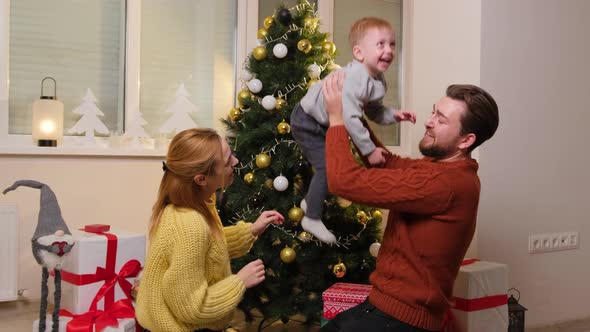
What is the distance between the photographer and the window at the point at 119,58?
12.0ft

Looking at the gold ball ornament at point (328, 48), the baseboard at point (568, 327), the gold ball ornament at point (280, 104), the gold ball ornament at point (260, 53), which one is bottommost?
the baseboard at point (568, 327)

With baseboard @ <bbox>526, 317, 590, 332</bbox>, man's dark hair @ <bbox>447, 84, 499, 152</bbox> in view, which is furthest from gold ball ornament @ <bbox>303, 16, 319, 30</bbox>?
baseboard @ <bbox>526, 317, 590, 332</bbox>

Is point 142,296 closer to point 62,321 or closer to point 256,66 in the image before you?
point 62,321

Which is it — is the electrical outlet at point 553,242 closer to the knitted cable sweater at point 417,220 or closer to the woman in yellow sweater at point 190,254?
the knitted cable sweater at point 417,220

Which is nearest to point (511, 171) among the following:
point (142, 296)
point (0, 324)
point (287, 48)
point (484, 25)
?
point (484, 25)

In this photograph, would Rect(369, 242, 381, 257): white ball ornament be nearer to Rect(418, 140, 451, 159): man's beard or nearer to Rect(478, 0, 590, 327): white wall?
Rect(478, 0, 590, 327): white wall

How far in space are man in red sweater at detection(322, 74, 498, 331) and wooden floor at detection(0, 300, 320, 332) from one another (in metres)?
1.66

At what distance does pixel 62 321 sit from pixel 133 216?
1.41 m

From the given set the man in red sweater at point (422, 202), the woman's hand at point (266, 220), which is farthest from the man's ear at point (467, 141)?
the woman's hand at point (266, 220)

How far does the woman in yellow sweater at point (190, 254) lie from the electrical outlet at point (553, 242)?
6.63 feet

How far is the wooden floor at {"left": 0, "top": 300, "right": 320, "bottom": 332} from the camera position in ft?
11.0

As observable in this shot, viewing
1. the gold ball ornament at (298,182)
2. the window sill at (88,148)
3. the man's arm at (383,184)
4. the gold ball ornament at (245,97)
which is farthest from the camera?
the window sill at (88,148)

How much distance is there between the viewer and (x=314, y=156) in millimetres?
2062

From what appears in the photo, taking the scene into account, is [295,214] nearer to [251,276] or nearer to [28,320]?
[251,276]
